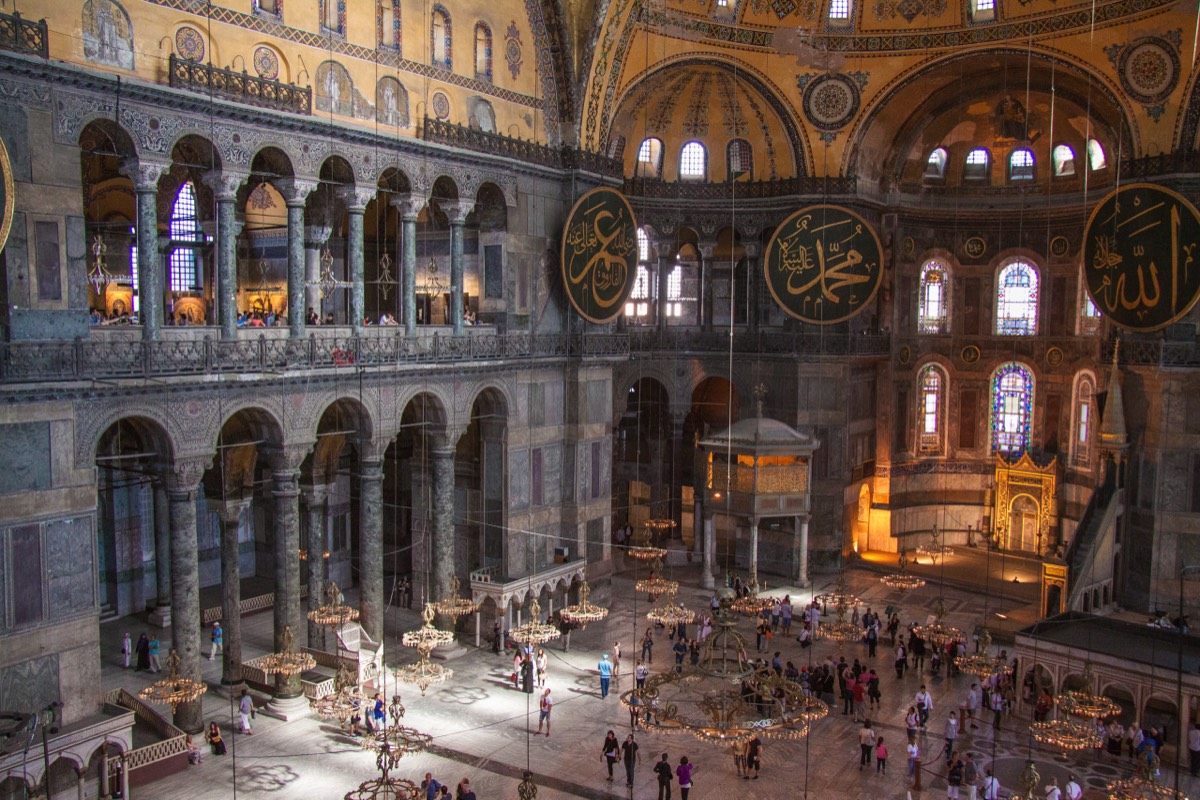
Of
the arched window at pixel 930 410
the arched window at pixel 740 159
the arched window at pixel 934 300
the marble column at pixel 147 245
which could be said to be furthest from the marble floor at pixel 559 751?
the arched window at pixel 740 159

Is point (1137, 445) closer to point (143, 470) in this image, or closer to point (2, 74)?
point (143, 470)

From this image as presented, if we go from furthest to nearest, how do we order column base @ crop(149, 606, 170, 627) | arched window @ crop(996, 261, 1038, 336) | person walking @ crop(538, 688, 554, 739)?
arched window @ crop(996, 261, 1038, 336)
column base @ crop(149, 606, 170, 627)
person walking @ crop(538, 688, 554, 739)

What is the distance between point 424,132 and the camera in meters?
16.5

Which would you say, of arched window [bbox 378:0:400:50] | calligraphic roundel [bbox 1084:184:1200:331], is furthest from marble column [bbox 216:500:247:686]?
calligraphic roundel [bbox 1084:184:1200:331]

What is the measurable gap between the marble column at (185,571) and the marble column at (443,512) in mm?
4642

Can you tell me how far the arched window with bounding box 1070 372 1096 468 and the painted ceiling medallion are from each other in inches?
314

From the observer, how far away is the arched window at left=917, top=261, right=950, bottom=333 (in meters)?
25.5

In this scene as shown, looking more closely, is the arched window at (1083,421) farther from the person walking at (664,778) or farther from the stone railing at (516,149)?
the person walking at (664,778)

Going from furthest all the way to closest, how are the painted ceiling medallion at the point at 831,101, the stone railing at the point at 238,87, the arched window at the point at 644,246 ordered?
1. the arched window at the point at 644,246
2. the painted ceiling medallion at the point at 831,101
3. the stone railing at the point at 238,87

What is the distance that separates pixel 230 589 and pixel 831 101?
1546 centimetres

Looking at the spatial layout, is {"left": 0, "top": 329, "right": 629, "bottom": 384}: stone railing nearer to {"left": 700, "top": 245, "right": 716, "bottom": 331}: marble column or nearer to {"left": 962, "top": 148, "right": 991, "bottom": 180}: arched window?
{"left": 700, "top": 245, "right": 716, "bottom": 331}: marble column

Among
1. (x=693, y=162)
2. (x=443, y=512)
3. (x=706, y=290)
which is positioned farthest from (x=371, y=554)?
(x=693, y=162)

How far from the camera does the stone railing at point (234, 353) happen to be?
38.2ft

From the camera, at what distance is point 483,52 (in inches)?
707
